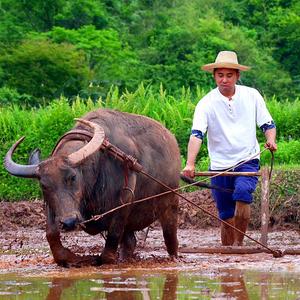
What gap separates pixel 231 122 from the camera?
1159 cm

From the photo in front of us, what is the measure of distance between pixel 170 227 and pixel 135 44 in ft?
93.2

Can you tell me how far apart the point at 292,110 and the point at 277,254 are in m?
8.78

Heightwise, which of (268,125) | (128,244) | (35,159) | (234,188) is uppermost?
(268,125)

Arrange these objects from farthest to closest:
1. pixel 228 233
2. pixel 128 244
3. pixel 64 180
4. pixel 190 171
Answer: pixel 228 233, pixel 128 244, pixel 190 171, pixel 64 180

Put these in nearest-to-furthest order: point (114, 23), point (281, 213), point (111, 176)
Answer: point (111, 176)
point (281, 213)
point (114, 23)

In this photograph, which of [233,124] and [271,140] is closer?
[271,140]

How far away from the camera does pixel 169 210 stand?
11641 mm

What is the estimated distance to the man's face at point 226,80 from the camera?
11586 mm

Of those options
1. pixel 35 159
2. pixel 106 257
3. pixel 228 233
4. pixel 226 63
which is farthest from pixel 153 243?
pixel 35 159

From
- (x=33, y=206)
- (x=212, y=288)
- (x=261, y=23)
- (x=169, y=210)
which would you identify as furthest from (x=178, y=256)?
(x=261, y=23)

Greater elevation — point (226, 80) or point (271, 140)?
point (226, 80)

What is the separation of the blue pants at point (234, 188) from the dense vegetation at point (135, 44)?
17.0 meters

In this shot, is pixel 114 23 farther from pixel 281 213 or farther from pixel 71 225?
pixel 71 225

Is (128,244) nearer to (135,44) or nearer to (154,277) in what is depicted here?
Result: (154,277)
